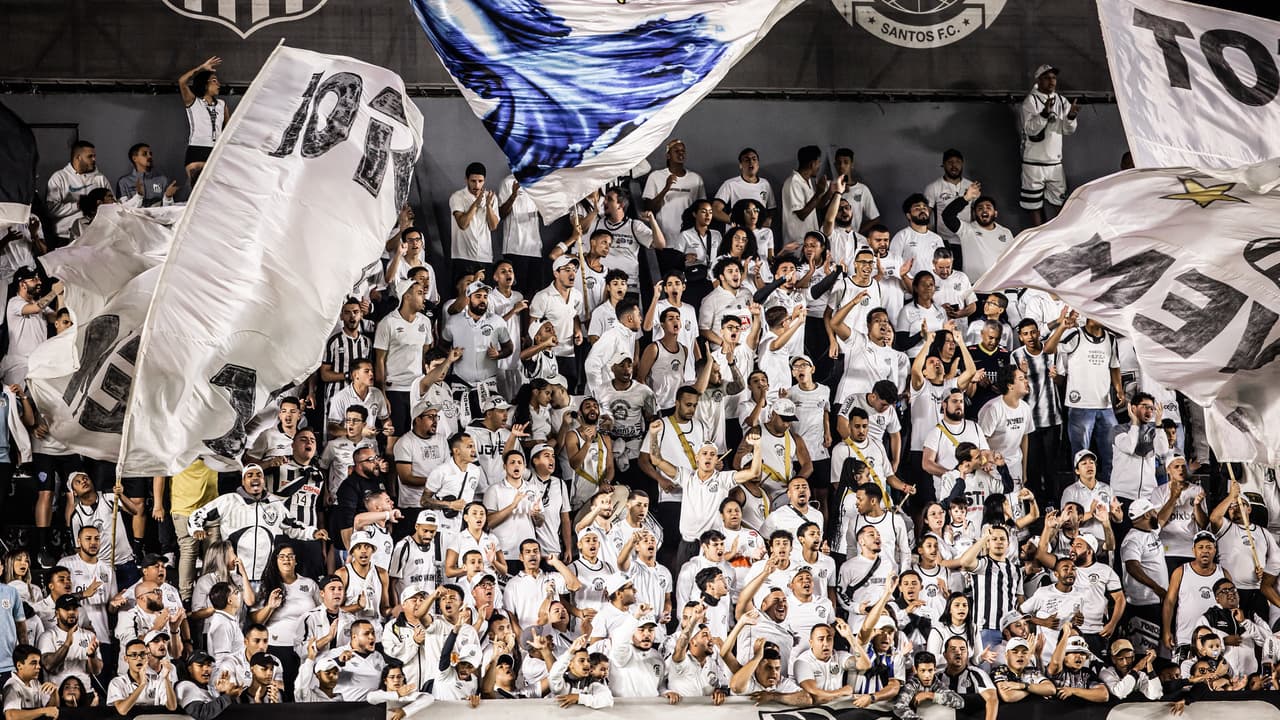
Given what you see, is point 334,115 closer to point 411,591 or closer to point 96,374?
point 96,374

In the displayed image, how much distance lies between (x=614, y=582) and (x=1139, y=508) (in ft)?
14.8

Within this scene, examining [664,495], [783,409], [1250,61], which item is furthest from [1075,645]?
[1250,61]

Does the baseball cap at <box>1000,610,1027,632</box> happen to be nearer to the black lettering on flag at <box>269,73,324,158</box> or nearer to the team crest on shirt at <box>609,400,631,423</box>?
the team crest on shirt at <box>609,400,631,423</box>

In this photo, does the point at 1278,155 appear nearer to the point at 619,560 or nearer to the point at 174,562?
the point at 619,560

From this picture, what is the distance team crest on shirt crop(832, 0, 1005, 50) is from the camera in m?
16.9

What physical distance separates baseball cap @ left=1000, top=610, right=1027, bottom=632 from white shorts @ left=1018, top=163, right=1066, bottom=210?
535 centimetres

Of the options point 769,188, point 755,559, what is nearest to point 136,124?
point 769,188

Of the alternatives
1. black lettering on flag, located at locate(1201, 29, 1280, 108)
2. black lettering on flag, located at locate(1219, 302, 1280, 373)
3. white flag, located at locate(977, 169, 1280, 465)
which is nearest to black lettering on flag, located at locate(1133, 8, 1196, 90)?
black lettering on flag, located at locate(1201, 29, 1280, 108)

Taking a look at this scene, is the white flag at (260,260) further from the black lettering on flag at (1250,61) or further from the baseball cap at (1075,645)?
the baseball cap at (1075,645)

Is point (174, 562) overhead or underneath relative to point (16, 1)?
underneath

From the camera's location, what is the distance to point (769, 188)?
16016 millimetres

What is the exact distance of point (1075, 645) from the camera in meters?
12.6

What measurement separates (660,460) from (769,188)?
350 cm

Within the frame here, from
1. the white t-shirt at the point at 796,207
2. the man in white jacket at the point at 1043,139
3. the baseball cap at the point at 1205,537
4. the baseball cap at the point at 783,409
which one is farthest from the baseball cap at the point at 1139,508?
the white t-shirt at the point at 796,207
